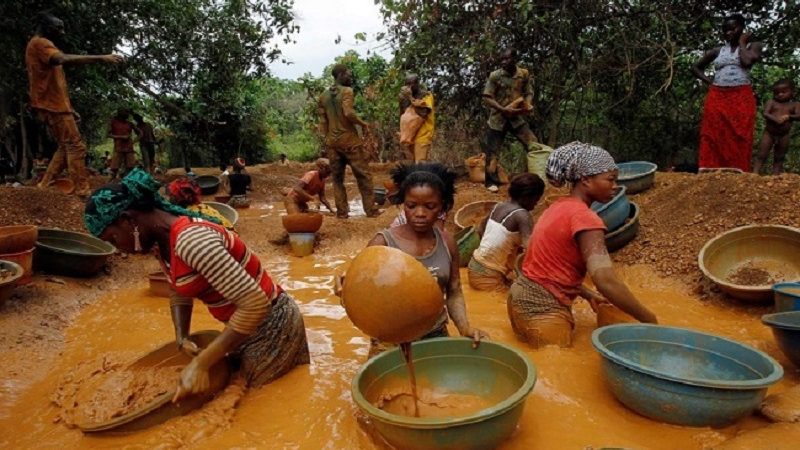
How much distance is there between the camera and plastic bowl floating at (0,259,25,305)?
4.07m

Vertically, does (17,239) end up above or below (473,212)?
above

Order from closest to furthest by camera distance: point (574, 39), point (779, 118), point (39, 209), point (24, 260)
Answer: point (24, 260), point (39, 209), point (779, 118), point (574, 39)

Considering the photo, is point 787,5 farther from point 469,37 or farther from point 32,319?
point 32,319

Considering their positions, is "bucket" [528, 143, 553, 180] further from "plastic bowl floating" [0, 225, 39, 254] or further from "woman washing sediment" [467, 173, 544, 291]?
"plastic bowl floating" [0, 225, 39, 254]

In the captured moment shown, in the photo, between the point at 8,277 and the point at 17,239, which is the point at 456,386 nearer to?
the point at 8,277

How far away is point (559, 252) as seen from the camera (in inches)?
127

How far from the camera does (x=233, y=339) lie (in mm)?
2498

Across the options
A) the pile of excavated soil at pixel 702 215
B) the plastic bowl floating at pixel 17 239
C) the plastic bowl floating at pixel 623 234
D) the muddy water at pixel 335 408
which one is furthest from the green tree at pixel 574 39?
the plastic bowl floating at pixel 17 239

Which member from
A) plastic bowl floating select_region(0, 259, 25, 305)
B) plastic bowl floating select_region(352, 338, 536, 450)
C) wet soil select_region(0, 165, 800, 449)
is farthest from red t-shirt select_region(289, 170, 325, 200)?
plastic bowl floating select_region(352, 338, 536, 450)

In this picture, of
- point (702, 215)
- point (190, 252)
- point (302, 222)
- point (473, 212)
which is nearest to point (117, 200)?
point (190, 252)

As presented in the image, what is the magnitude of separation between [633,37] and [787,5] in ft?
6.77

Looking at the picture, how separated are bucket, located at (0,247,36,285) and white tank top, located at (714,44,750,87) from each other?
7.56 metres

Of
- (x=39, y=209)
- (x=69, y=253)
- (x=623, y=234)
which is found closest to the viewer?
(x=69, y=253)

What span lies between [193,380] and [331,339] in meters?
1.62
